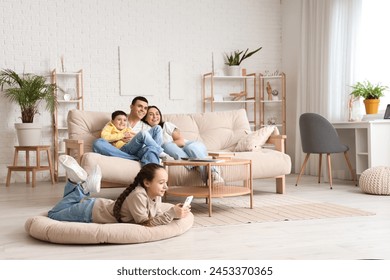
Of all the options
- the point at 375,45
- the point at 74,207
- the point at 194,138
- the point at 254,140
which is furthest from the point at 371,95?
the point at 74,207

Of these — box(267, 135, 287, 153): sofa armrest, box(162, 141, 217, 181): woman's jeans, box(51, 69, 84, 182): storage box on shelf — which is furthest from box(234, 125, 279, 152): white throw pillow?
box(51, 69, 84, 182): storage box on shelf

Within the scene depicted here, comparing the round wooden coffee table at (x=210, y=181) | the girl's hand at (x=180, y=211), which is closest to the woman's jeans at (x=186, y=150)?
the round wooden coffee table at (x=210, y=181)

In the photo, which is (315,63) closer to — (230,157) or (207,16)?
(207,16)

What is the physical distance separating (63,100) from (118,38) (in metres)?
1.19

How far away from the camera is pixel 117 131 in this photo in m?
5.38

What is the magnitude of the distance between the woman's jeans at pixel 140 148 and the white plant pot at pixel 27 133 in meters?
2.03

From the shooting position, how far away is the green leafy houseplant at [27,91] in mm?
6836

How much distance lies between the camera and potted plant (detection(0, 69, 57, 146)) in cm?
684

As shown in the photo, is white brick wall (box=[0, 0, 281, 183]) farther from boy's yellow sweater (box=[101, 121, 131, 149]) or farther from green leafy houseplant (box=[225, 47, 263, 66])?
boy's yellow sweater (box=[101, 121, 131, 149])

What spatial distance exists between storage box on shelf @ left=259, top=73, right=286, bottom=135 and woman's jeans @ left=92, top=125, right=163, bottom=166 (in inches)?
129

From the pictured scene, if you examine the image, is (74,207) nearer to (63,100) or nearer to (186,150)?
(186,150)

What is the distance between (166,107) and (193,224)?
4.15 meters

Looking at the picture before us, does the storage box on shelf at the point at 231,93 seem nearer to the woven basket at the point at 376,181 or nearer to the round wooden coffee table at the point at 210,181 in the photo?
the woven basket at the point at 376,181

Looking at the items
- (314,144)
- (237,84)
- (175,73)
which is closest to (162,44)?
(175,73)
